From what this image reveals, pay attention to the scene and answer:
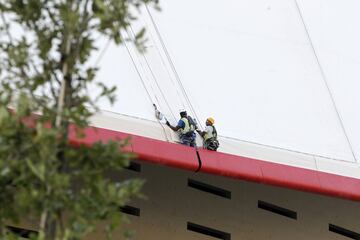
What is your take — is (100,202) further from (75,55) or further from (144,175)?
Answer: (144,175)

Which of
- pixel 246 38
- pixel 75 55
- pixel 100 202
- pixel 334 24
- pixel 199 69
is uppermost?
pixel 334 24

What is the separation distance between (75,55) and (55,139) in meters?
0.69

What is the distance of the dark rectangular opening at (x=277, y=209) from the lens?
17447 millimetres

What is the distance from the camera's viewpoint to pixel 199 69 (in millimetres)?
17797

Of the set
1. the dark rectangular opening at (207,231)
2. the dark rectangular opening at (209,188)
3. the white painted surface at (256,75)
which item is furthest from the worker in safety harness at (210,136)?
the dark rectangular opening at (207,231)

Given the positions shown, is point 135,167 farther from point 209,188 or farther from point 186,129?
point 209,188

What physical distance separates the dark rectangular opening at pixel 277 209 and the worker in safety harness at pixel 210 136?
208cm

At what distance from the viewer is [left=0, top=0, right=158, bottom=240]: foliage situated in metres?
6.44

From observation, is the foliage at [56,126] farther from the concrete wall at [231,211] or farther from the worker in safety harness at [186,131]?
the concrete wall at [231,211]

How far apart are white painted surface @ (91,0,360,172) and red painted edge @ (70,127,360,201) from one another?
64cm

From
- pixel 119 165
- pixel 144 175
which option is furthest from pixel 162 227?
pixel 119 165

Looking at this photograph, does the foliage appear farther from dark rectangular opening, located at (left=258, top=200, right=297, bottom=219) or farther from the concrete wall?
dark rectangular opening, located at (left=258, top=200, right=297, bottom=219)

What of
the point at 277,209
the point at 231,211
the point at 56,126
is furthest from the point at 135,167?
the point at 56,126

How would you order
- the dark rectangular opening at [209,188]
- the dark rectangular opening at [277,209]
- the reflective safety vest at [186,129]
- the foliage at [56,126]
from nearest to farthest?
the foliage at [56,126], the reflective safety vest at [186,129], the dark rectangular opening at [209,188], the dark rectangular opening at [277,209]
